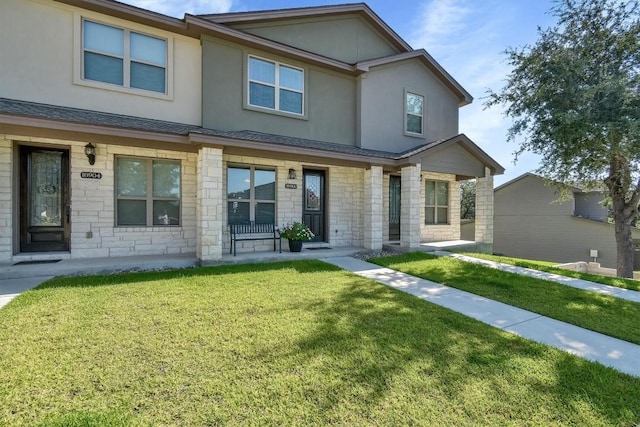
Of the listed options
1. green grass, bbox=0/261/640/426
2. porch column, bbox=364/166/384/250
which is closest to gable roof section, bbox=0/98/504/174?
porch column, bbox=364/166/384/250

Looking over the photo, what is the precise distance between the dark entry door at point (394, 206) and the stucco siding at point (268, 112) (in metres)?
2.30

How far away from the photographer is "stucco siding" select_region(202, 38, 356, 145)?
787 cm

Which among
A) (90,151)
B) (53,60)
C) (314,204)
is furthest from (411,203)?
(53,60)

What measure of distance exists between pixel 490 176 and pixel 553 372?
9.06 metres

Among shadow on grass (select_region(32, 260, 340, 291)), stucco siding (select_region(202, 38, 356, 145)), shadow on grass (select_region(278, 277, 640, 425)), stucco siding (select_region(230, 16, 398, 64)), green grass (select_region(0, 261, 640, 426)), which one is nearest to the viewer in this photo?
green grass (select_region(0, 261, 640, 426))

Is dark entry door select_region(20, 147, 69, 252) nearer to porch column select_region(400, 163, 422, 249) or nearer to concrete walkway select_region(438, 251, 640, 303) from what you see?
porch column select_region(400, 163, 422, 249)

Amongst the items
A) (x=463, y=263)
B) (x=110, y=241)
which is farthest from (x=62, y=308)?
(x=463, y=263)

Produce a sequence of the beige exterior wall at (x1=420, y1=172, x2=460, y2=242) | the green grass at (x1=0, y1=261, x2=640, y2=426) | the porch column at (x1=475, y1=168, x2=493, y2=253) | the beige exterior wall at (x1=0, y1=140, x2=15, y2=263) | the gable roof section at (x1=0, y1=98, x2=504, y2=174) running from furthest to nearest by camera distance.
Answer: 1. the beige exterior wall at (x1=420, y1=172, x2=460, y2=242)
2. the porch column at (x1=475, y1=168, x2=493, y2=253)
3. the beige exterior wall at (x1=0, y1=140, x2=15, y2=263)
4. the gable roof section at (x1=0, y1=98, x2=504, y2=174)
5. the green grass at (x1=0, y1=261, x2=640, y2=426)

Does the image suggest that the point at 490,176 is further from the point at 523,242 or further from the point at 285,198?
the point at 523,242

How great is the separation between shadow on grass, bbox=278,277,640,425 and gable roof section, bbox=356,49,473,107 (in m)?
8.64

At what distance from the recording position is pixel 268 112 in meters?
8.64

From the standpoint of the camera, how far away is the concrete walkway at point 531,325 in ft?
10.5

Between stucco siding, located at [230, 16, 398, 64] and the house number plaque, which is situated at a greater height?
stucco siding, located at [230, 16, 398, 64]

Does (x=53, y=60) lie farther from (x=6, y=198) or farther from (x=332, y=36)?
(x=332, y=36)
